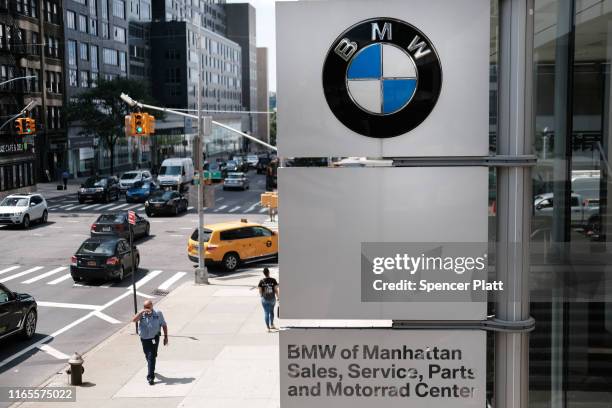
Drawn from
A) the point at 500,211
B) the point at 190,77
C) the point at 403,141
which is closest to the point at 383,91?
the point at 403,141

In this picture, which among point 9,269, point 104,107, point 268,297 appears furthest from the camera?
point 104,107

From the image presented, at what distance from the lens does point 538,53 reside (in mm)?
4605

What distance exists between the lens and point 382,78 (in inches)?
151

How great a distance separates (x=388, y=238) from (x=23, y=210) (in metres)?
36.6

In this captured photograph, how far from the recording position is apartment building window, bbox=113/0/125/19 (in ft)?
292

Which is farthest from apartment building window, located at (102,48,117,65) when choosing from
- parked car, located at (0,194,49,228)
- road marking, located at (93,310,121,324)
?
road marking, located at (93,310,121,324)

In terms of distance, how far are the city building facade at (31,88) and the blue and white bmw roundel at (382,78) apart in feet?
175

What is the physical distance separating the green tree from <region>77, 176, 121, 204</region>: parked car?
17.0 m

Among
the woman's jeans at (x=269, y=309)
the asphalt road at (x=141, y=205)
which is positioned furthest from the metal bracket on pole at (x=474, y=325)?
the asphalt road at (x=141, y=205)

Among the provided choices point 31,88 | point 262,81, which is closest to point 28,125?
point 31,88

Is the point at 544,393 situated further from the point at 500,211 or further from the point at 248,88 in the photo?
the point at 248,88

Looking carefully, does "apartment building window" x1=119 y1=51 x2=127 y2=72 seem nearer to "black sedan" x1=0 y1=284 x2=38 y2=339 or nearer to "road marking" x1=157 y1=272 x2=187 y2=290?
"road marking" x1=157 y1=272 x2=187 y2=290

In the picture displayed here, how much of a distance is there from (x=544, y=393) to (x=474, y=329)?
1274 millimetres

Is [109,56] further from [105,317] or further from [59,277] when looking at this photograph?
[105,317]
